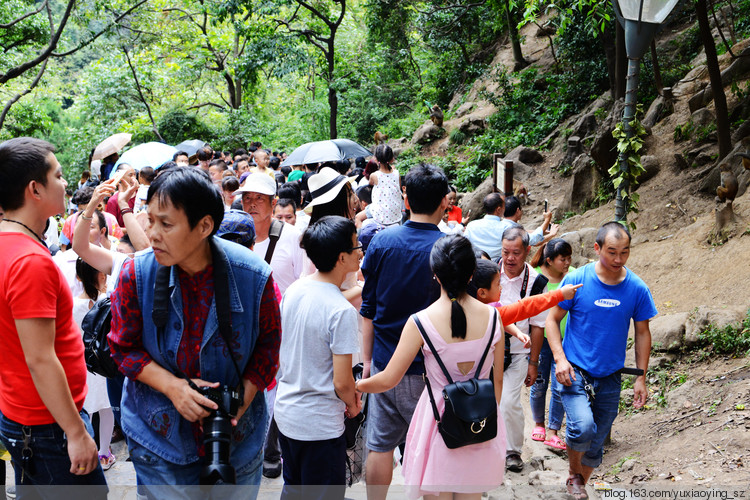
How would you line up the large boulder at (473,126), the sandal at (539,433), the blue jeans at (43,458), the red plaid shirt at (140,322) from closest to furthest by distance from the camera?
the red plaid shirt at (140,322)
the blue jeans at (43,458)
the sandal at (539,433)
the large boulder at (473,126)

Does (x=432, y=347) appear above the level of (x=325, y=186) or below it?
below

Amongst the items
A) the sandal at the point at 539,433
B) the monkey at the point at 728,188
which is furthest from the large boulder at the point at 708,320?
the monkey at the point at 728,188

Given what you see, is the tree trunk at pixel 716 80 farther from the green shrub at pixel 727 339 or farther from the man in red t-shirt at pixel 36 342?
the man in red t-shirt at pixel 36 342

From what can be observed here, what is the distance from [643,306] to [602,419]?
2.74 ft

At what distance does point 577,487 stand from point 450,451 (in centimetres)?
178

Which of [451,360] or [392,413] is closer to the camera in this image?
[451,360]

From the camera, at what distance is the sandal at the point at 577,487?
434cm

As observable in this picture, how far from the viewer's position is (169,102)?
24.6 meters

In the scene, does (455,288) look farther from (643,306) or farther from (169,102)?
(169,102)

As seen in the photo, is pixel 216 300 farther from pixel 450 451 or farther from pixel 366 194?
pixel 366 194

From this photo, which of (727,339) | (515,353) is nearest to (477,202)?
(727,339)

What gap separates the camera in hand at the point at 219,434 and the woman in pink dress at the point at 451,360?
1009 mm

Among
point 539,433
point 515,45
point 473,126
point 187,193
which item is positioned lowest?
point 539,433

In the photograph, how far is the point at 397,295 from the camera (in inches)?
145
